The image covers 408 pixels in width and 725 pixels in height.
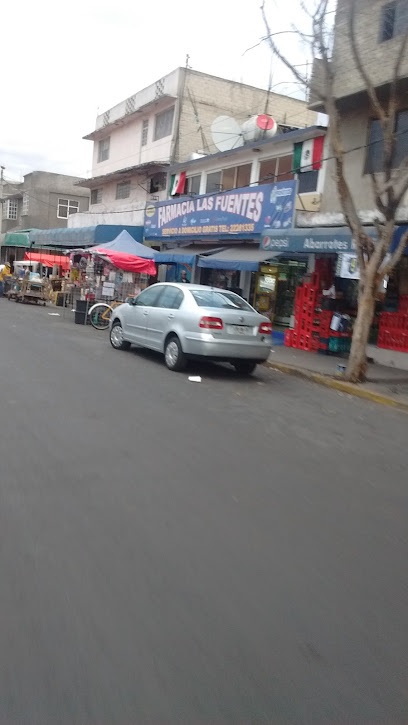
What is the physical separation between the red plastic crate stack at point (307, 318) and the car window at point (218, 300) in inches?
188

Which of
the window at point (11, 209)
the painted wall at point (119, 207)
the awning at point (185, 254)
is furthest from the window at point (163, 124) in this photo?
the window at point (11, 209)

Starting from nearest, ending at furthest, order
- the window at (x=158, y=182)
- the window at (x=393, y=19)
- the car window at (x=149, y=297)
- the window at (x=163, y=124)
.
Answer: the car window at (x=149, y=297)
the window at (x=393, y=19)
the window at (x=163, y=124)
the window at (x=158, y=182)

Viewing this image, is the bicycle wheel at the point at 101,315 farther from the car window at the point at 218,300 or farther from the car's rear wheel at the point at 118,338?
the car window at the point at 218,300

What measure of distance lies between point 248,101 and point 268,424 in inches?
938

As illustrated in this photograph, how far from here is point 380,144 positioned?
1411cm

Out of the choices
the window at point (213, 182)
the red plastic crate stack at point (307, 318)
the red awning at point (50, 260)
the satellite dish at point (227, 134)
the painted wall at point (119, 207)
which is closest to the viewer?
the red plastic crate stack at point (307, 318)

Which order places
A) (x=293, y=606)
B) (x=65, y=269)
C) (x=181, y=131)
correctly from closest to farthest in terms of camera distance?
(x=293, y=606) → (x=181, y=131) → (x=65, y=269)

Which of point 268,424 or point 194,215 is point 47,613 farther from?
point 194,215

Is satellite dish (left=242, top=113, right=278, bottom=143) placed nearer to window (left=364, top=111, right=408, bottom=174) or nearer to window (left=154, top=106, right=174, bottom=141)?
window (left=364, top=111, right=408, bottom=174)

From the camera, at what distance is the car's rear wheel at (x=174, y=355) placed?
10719 millimetres

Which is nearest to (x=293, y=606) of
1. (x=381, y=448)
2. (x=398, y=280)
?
(x=381, y=448)

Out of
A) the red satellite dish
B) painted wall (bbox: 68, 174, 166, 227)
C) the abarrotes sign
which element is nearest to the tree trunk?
the abarrotes sign

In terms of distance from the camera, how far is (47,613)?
2949 mm

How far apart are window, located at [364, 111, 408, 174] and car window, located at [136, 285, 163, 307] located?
17.8 feet
